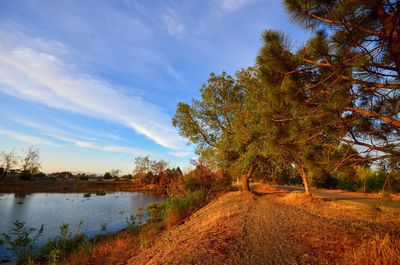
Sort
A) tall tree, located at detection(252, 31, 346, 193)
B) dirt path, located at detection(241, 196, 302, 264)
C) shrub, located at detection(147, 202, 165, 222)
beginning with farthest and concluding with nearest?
shrub, located at detection(147, 202, 165, 222) → tall tree, located at detection(252, 31, 346, 193) → dirt path, located at detection(241, 196, 302, 264)

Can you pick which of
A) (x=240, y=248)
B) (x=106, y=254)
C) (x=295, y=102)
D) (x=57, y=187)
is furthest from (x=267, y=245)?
(x=57, y=187)

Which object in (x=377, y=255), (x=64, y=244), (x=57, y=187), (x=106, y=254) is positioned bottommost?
(x=106, y=254)

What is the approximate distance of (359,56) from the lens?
12.6 ft

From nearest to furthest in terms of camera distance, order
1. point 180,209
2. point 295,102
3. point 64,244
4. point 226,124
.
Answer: point 295,102 < point 64,244 < point 180,209 < point 226,124

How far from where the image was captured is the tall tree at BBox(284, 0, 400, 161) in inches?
152

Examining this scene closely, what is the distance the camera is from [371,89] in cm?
473

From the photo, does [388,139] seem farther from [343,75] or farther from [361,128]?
[343,75]

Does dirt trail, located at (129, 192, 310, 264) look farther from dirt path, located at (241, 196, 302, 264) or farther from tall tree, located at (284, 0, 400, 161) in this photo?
tall tree, located at (284, 0, 400, 161)

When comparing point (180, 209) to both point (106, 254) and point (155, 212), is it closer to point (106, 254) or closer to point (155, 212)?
point (106, 254)

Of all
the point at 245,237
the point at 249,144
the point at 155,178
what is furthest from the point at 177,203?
the point at 155,178

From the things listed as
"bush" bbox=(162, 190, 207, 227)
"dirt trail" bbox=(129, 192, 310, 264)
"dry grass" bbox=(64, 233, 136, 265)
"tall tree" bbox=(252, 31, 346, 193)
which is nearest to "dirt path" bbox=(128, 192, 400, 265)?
"dirt trail" bbox=(129, 192, 310, 264)

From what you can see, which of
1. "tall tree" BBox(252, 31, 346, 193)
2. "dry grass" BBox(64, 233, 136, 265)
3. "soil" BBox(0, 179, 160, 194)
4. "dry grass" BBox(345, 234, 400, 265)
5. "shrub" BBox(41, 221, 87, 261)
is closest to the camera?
"dry grass" BBox(345, 234, 400, 265)

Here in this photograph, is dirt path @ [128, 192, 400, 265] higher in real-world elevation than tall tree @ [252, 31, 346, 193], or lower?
lower

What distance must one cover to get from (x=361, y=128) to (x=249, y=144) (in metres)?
10.6
